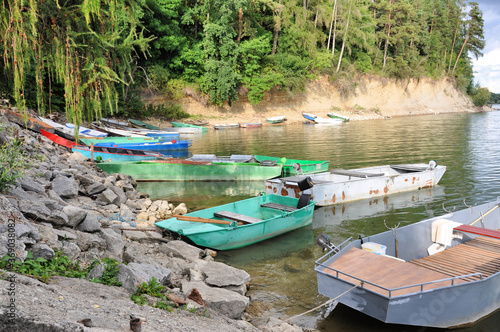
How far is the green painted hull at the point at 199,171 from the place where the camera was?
1681 centimetres

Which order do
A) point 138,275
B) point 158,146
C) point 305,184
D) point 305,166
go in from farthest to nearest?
point 158,146, point 305,166, point 305,184, point 138,275

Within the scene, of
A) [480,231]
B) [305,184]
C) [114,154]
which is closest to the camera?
[480,231]

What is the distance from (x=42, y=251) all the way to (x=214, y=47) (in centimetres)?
3811

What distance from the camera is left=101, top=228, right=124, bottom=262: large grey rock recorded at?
22.4ft

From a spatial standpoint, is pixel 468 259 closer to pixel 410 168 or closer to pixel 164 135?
pixel 410 168

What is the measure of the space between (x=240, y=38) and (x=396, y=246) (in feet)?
129

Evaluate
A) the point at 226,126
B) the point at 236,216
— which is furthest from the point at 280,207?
the point at 226,126

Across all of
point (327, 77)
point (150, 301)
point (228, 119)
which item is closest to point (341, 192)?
point (150, 301)

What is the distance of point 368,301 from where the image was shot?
5629 millimetres

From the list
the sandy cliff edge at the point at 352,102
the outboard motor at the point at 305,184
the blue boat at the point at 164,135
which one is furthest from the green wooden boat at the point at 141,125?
the outboard motor at the point at 305,184

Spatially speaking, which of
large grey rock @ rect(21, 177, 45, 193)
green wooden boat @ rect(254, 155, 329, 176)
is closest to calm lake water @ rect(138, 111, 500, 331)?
green wooden boat @ rect(254, 155, 329, 176)

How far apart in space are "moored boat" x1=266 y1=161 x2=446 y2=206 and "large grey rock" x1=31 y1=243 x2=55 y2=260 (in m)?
7.61

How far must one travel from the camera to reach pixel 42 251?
211 inches

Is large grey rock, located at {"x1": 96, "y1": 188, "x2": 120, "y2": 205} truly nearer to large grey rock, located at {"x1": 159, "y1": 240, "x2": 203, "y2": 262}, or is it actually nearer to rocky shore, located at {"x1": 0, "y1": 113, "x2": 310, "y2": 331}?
rocky shore, located at {"x1": 0, "y1": 113, "x2": 310, "y2": 331}
